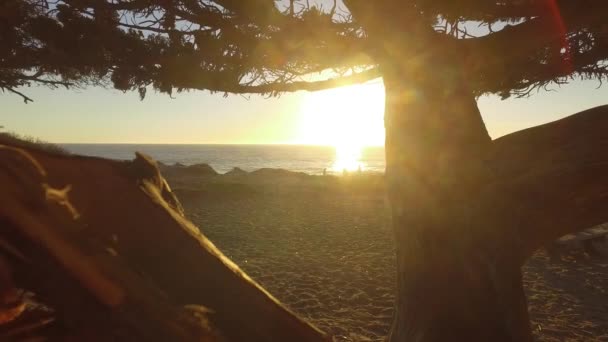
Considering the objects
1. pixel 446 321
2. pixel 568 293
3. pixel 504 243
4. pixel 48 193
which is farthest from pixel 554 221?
pixel 568 293

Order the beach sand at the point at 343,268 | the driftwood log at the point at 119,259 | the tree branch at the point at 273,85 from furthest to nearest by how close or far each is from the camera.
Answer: the beach sand at the point at 343,268 → the tree branch at the point at 273,85 → the driftwood log at the point at 119,259

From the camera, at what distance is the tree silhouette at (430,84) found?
251 centimetres

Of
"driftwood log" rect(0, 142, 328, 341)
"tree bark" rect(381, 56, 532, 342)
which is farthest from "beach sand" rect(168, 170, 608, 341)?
"driftwood log" rect(0, 142, 328, 341)

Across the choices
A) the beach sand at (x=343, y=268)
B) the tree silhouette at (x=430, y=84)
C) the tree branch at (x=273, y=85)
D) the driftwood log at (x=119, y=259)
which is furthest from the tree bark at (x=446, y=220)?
the beach sand at (x=343, y=268)

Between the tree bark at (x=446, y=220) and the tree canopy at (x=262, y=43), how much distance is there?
321 millimetres

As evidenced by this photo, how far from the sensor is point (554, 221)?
2.48 meters

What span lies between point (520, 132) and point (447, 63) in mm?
707

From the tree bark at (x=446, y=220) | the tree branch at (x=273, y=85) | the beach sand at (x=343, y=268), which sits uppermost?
the tree branch at (x=273, y=85)

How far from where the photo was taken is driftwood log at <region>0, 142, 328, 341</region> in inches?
35.6

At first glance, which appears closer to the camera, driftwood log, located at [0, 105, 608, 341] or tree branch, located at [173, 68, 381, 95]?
driftwood log, located at [0, 105, 608, 341]

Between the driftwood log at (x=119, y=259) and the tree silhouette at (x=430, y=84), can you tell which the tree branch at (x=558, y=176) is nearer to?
the tree silhouette at (x=430, y=84)

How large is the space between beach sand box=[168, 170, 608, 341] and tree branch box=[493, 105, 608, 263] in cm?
334

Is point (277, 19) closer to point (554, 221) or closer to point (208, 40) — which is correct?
point (208, 40)

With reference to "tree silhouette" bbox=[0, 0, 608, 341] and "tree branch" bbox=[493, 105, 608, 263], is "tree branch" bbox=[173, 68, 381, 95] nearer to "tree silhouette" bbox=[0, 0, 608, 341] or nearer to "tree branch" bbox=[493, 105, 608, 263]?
"tree silhouette" bbox=[0, 0, 608, 341]
